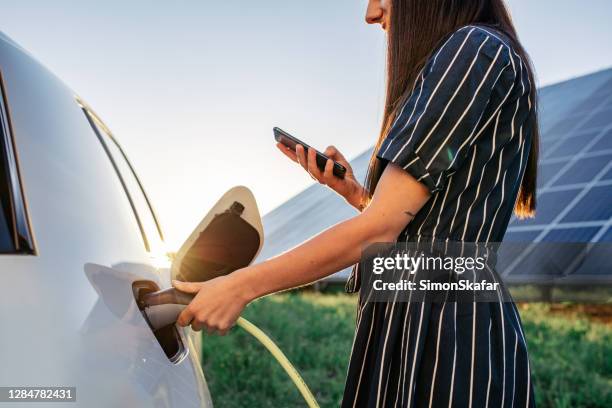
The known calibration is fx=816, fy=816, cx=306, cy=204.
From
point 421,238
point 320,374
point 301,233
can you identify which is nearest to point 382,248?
point 421,238

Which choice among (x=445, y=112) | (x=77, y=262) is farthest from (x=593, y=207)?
(x=77, y=262)

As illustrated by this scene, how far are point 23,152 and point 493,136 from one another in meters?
0.73

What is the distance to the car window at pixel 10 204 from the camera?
3.41ft

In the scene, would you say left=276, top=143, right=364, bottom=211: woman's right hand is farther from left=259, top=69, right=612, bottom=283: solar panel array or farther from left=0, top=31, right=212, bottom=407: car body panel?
left=259, top=69, right=612, bottom=283: solar panel array

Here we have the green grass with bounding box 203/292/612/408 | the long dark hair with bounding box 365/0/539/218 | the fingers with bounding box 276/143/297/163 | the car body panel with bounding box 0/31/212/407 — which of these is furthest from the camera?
the green grass with bounding box 203/292/612/408

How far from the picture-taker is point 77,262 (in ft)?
3.66

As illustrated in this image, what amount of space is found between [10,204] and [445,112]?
2.14 ft

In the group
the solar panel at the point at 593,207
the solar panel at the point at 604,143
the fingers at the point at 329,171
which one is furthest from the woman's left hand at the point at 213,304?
the solar panel at the point at 604,143

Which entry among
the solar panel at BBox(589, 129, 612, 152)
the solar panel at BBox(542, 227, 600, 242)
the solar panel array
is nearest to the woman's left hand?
the solar panel array

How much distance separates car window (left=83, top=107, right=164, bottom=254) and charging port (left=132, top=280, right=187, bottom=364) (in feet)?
1.08

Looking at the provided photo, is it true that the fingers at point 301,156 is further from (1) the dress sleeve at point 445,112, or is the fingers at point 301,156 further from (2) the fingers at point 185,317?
(2) the fingers at point 185,317

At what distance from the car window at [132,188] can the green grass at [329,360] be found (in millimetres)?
3479

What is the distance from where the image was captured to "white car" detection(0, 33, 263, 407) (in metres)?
0.97

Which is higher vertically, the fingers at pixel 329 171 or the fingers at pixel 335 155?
the fingers at pixel 335 155
